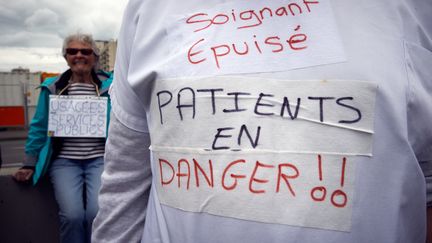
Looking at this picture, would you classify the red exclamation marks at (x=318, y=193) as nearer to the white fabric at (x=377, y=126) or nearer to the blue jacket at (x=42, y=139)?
the white fabric at (x=377, y=126)

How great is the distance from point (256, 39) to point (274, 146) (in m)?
0.28

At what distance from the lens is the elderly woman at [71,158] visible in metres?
2.74

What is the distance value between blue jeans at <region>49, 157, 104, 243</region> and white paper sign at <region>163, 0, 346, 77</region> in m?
2.25

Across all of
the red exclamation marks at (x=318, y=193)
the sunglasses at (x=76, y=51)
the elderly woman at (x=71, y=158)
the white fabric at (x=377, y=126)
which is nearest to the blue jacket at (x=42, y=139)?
the elderly woman at (x=71, y=158)

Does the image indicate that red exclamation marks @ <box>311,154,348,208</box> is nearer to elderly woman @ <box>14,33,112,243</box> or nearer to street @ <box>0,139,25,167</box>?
elderly woman @ <box>14,33,112,243</box>

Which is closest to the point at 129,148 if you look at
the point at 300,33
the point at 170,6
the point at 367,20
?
the point at 170,6

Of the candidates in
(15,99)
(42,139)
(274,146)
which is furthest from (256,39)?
(15,99)

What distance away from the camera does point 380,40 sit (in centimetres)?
79

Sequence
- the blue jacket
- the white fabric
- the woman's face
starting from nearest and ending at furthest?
the white fabric, the blue jacket, the woman's face

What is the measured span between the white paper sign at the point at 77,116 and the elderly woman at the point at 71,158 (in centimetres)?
6

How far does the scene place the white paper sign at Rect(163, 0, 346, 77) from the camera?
2.68 feet

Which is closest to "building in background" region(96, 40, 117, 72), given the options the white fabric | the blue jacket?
the blue jacket

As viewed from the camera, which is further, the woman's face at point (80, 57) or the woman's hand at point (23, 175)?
the woman's face at point (80, 57)

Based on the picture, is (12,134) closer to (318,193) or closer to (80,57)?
(80,57)
